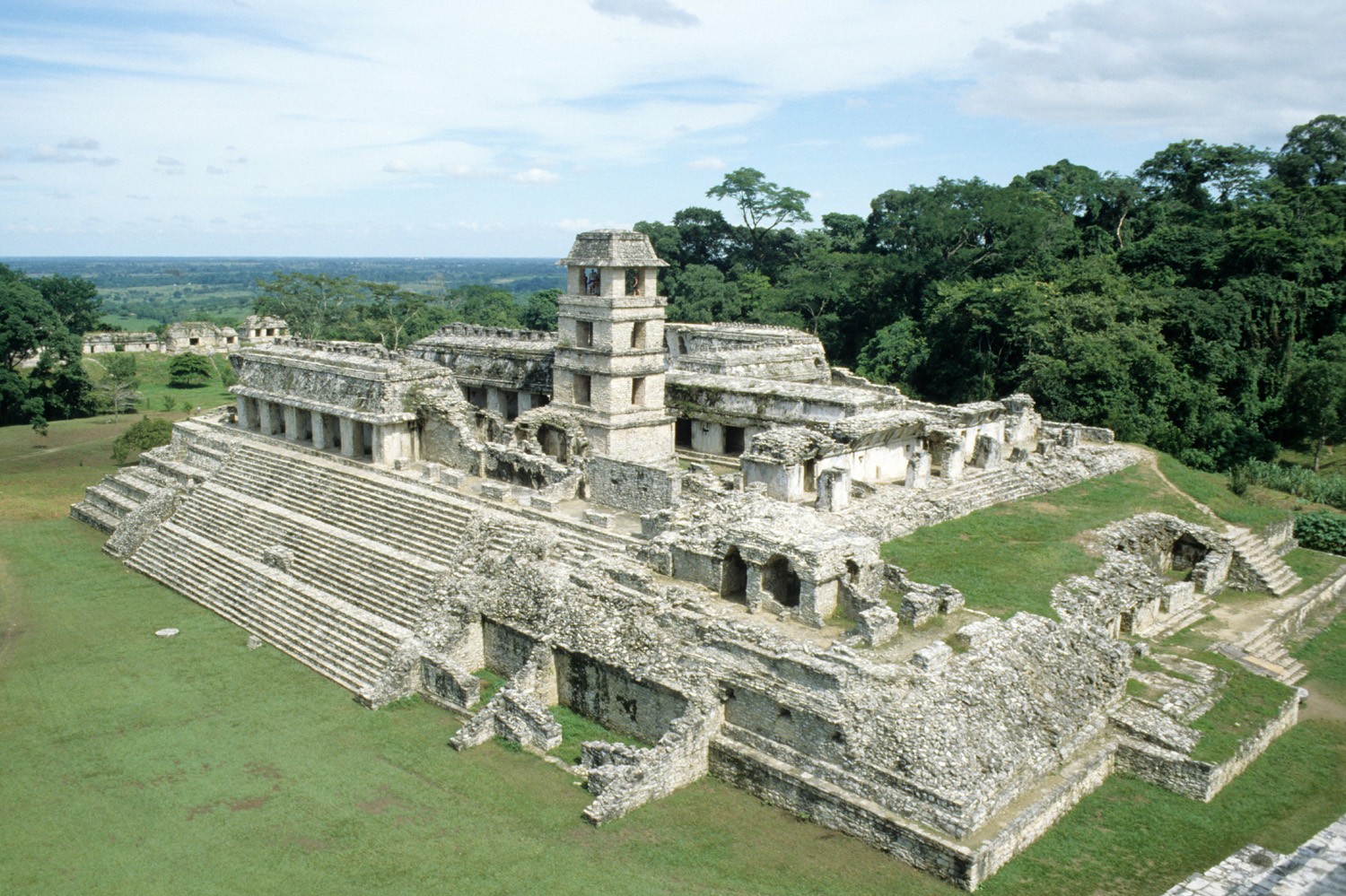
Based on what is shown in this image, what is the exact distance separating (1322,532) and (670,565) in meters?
17.7

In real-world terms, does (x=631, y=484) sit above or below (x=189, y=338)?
below

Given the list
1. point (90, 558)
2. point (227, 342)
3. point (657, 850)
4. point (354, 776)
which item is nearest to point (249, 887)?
point (354, 776)

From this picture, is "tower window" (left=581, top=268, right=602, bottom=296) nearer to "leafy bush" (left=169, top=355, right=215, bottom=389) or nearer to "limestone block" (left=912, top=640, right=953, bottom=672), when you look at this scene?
"limestone block" (left=912, top=640, right=953, bottom=672)

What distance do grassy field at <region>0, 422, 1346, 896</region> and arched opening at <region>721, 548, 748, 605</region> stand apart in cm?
346

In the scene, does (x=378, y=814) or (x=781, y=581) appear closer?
(x=378, y=814)

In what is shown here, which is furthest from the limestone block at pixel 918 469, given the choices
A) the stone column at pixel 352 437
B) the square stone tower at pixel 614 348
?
the stone column at pixel 352 437

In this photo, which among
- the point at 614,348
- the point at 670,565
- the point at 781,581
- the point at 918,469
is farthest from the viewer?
the point at 614,348

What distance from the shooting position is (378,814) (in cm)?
1396

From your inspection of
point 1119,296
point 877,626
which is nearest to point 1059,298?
point 1119,296

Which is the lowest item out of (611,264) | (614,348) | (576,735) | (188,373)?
(576,735)

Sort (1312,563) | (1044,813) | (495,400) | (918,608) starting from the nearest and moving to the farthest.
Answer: (1044,813), (918,608), (1312,563), (495,400)

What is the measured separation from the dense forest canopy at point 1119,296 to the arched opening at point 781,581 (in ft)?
61.5

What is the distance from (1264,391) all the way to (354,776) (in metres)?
33.6

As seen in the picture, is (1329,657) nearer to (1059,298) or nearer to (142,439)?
(1059,298)
